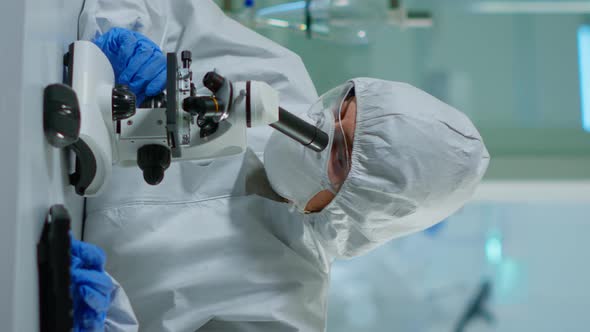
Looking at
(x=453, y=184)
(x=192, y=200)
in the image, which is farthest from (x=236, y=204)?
(x=453, y=184)

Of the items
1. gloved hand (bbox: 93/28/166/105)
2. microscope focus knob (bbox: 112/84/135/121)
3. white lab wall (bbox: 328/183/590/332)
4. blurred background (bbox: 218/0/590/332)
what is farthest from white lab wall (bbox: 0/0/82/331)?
white lab wall (bbox: 328/183/590/332)

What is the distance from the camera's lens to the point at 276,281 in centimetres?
117

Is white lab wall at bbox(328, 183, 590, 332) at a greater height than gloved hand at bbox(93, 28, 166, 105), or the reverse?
gloved hand at bbox(93, 28, 166, 105)

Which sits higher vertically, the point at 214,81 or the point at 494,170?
the point at 214,81

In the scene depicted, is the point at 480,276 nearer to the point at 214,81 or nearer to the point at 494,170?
the point at 494,170

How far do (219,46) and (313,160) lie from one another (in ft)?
1.24

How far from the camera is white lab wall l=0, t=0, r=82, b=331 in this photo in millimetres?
576

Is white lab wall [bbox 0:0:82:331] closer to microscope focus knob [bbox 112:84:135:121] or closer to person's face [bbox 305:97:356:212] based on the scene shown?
microscope focus knob [bbox 112:84:135:121]

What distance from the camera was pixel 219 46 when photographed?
1.29m

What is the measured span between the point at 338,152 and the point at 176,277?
1.17 feet

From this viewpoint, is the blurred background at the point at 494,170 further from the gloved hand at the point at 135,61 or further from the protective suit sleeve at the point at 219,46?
the gloved hand at the point at 135,61

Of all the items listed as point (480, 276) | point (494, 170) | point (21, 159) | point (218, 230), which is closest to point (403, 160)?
point (218, 230)

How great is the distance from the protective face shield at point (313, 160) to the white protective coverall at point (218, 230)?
0.12ft

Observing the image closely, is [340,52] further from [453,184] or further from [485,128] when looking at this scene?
[453,184]
